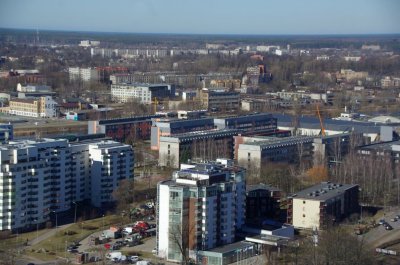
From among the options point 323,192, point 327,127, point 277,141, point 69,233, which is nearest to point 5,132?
point 69,233

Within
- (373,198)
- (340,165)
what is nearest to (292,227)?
(373,198)

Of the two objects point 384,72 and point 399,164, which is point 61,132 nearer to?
point 399,164

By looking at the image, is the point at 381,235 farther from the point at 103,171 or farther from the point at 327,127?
the point at 327,127

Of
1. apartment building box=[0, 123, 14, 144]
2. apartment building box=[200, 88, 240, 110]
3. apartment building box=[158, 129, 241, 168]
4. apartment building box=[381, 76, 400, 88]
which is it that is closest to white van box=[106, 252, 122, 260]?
apartment building box=[0, 123, 14, 144]

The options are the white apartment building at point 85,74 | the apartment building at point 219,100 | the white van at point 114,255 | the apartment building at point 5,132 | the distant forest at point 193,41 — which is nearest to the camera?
the white van at point 114,255

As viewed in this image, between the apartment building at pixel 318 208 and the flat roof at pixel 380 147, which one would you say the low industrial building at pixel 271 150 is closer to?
the flat roof at pixel 380 147

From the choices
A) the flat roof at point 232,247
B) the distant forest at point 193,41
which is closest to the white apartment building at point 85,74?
the distant forest at point 193,41

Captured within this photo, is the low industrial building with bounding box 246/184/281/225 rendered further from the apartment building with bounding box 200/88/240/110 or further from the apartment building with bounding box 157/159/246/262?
the apartment building with bounding box 200/88/240/110
